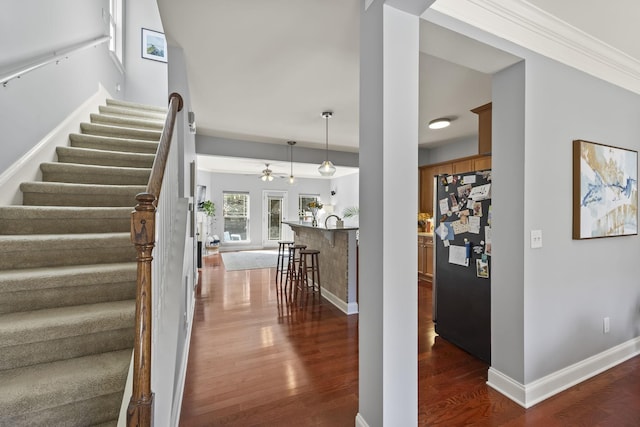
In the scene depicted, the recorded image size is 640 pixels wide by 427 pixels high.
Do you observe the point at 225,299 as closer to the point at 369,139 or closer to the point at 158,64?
the point at 369,139

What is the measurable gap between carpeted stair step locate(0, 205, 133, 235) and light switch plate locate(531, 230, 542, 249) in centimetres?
291

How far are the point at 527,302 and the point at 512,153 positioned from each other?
1.03 meters

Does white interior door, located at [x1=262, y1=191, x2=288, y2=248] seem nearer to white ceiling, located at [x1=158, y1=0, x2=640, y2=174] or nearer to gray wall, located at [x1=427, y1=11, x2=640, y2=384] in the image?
white ceiling, located at [x1=158, y1=0, x2=640, y2=174]

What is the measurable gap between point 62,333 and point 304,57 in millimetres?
2395

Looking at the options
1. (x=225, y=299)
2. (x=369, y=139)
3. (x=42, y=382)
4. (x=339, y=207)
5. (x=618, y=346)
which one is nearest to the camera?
(x=42, y=382)

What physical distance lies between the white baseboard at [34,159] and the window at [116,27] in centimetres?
204

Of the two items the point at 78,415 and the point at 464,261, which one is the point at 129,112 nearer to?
the point at 78,415

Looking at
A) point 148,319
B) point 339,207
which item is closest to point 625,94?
point 148,319

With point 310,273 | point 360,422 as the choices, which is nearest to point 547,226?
point 360,422

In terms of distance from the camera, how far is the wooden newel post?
35.0 inches

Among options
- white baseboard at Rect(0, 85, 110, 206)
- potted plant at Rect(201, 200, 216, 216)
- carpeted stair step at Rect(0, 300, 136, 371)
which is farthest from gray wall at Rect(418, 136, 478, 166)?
potted plant at Rect(201, 200, 216, 216)

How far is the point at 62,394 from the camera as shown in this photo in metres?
1.18

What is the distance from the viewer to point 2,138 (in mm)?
1916

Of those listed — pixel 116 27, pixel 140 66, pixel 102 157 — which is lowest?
pixel 102 157
